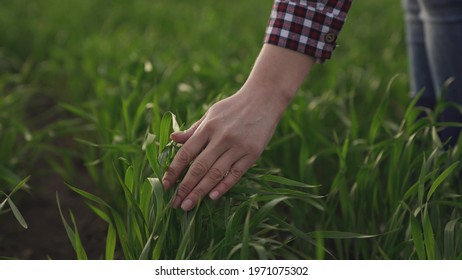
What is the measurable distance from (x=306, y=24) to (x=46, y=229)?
1109mm

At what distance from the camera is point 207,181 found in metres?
1.11

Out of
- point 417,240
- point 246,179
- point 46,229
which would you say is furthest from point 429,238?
point 46,229

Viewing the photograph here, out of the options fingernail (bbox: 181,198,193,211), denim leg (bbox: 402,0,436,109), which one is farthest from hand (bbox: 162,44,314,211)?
denim leg (bbox: 402,0,436,109)

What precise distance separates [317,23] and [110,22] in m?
2.84

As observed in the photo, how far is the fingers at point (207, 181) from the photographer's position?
1101 mm

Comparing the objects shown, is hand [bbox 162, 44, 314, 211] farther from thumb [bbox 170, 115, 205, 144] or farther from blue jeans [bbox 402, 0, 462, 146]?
blue jeans [bbox 402, 0, 462, 146]

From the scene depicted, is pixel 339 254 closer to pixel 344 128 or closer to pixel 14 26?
pixel 344 128

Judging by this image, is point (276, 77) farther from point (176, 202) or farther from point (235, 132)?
point (176, 202)

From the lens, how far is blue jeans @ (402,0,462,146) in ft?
4.88

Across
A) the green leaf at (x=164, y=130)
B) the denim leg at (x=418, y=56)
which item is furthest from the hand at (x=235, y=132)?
the denim leg at (x=418, y=56)

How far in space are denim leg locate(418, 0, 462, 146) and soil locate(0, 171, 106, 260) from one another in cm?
109

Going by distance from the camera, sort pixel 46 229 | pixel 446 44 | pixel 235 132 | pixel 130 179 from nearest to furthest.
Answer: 1. pixel 235 132
2. pixel 130 179
3. pixel 446 44
4. pixel 46 229
